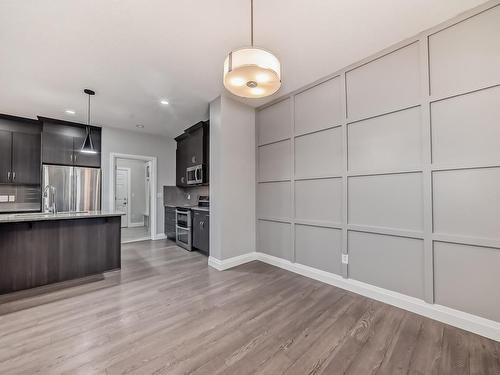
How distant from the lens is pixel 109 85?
3010 millimetres

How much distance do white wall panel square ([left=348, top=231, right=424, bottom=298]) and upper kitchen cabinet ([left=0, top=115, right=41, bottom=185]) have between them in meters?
5.96

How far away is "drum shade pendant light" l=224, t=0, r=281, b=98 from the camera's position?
145cm

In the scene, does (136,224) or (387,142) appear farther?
(136,224)

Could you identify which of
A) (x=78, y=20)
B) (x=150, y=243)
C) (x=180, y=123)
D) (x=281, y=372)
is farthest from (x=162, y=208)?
(x=281, y=372)

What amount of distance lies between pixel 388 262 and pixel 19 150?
6618mm

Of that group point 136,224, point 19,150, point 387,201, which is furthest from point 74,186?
point 387,201

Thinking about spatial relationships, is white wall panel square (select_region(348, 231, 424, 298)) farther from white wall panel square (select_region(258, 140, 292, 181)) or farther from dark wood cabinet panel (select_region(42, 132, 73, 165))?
dark wood cabinet panel (select_region(42, 132, 73, 165))

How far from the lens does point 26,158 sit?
4.37 m

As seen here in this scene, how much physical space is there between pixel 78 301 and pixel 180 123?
3537mm

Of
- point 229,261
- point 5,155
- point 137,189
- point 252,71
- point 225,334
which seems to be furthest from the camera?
point 137,189

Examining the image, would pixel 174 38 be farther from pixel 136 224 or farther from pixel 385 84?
pixel 136 224

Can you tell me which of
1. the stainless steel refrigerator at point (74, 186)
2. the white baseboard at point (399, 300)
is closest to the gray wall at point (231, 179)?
the white baseboard at point (399, 300)

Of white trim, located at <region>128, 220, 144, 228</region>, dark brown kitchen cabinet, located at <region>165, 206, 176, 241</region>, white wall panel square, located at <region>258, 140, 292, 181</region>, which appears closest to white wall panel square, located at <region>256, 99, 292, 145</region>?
white wall panel square, located at <region>258, 140, 292, 181</region>

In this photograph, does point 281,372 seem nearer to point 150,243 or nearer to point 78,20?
point 78,20
